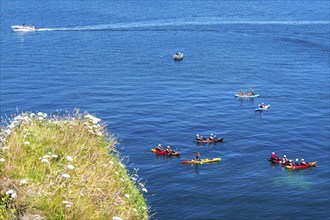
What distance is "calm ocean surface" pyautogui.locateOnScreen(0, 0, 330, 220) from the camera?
207 ft

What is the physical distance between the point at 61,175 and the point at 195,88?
89.3 meters

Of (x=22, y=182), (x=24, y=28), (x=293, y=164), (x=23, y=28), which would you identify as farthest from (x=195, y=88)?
(x=22, y=182)

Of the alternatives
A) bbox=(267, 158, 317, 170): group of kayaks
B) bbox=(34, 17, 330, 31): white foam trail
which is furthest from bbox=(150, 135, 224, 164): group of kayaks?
bbox=(34, 17, 330, 31): white foam trail

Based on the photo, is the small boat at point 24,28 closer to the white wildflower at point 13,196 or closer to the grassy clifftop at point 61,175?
the grassy clifftop at point 61,175

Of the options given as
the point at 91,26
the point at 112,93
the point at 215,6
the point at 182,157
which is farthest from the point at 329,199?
the point at 215,6

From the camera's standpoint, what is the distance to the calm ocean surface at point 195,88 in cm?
6300

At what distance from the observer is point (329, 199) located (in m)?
60.1

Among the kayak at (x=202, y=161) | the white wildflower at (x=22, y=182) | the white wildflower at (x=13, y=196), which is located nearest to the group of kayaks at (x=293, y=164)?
the kayak at (x=202, y=161)

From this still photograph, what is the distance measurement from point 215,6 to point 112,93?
109m

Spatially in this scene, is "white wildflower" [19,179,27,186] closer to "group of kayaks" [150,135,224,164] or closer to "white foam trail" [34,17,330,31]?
"group of kayaks" [150,135,224,164]

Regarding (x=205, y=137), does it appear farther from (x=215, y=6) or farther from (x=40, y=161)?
(x=215, y=6)

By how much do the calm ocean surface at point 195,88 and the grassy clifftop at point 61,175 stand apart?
34.7 m

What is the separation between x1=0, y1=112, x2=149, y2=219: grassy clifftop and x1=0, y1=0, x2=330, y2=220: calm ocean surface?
114 ft

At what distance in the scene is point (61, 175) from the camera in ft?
59.3
